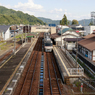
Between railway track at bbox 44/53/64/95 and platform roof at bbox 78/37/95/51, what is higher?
platform roof at bbox 78/37/95/51

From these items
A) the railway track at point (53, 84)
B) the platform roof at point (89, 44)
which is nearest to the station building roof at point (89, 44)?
the platform roof at point (89, 44)

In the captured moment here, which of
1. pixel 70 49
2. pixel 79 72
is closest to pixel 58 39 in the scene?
pixel 70 49

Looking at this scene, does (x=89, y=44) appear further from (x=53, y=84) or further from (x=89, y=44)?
(x=53, y=84)

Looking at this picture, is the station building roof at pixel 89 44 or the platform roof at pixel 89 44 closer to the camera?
the platform roof at pixel 89 44

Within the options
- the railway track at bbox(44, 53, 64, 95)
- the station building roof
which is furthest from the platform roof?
the railway track at bbox(44, 53, 64, 95)

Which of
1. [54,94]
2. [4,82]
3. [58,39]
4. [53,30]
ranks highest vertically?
[53,30]

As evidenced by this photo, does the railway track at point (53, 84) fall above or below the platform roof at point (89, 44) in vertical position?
below

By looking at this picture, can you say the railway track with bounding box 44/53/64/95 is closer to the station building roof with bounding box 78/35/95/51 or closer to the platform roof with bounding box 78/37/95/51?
the platform roof with bounding box 78/37/95/51

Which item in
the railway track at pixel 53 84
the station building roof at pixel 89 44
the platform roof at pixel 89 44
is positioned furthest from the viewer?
the station building roof at pixel 89 44

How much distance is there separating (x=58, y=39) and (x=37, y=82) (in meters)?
24.3

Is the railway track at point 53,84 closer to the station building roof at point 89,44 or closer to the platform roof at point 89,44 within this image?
the platform roof at point 89,44

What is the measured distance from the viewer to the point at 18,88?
13406 mm

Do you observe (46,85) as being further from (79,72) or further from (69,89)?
(79,72)

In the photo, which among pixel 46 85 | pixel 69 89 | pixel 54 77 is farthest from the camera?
pixel 54 77
